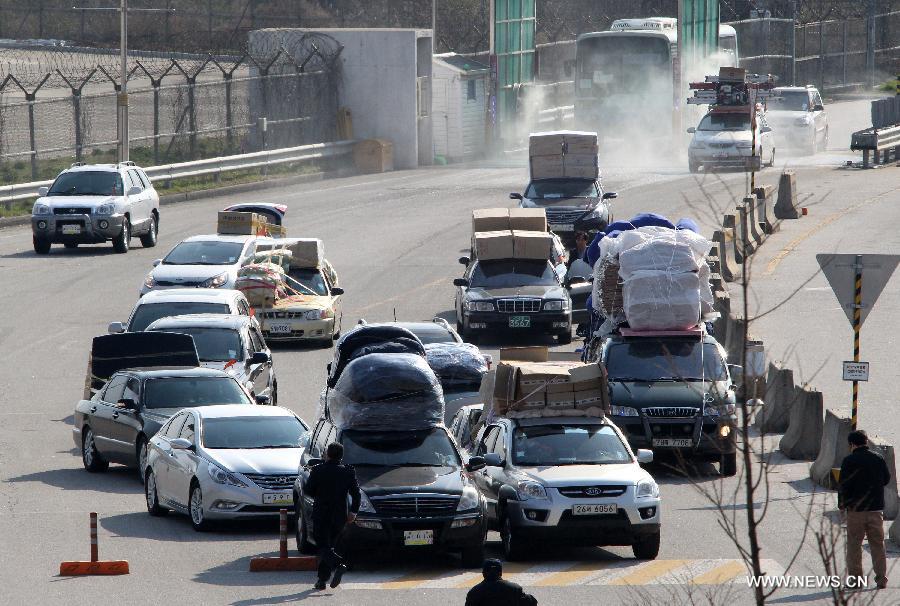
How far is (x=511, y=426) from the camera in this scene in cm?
1636

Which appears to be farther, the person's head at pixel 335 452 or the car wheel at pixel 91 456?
the car wheel at pixel 91 456

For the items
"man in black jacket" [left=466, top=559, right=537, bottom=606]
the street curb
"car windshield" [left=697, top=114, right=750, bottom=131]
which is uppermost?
"car windshield" [left=697, top=114, right=750, bottom=131]

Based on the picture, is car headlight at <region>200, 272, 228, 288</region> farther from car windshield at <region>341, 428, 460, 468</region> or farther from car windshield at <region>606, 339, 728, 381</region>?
car windshield at <region>341, 428, 460, 468</region>

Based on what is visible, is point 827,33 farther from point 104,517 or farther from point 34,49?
point 104,517

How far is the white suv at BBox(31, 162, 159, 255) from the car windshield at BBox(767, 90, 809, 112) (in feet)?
87.6

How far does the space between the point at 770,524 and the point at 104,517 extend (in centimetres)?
702

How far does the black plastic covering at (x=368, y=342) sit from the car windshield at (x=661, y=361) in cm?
246

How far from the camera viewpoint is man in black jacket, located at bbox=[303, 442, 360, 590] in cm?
1380

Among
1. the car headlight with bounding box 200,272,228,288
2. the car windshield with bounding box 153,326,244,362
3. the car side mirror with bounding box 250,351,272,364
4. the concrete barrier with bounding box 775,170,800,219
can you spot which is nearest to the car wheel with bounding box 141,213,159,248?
the car headlight with bounding box 200,272,228,288

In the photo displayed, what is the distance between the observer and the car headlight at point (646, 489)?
49.8 feet

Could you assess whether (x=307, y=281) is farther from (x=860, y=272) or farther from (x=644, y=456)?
(x=644, y=456)

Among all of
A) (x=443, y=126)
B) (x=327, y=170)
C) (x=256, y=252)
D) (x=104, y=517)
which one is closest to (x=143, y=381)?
(x=104, y=517)

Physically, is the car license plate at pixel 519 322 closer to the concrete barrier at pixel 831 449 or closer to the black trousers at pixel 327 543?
the concrete barrier at pixel 831 449

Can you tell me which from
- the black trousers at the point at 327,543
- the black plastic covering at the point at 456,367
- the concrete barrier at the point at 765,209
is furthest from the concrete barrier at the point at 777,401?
the concrete barrier at the point at 765,209
